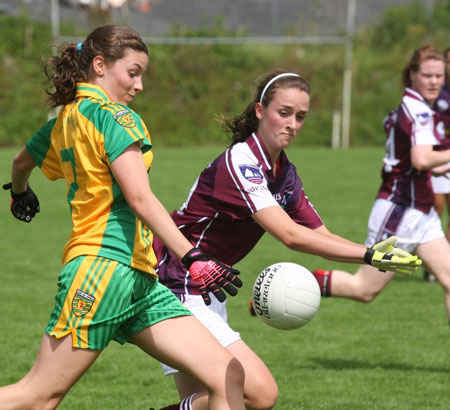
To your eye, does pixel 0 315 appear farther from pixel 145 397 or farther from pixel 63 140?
pixel 63 140

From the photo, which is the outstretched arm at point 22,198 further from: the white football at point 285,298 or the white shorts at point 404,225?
the white shorts at point 404,225

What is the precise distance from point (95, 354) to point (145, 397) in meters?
1.98

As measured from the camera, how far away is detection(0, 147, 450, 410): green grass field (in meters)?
5.40

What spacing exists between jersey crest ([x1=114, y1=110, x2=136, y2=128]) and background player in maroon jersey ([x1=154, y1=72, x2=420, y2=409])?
2.62ft

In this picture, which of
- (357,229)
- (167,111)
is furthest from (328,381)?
(167,111)

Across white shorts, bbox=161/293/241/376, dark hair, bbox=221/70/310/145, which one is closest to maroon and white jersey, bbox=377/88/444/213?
dark hair, bbox=221/70/310/145

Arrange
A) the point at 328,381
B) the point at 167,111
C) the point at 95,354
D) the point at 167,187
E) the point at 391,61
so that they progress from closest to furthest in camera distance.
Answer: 1. the point at 95,354
2. the point at 328,381
3. the point at 167,187
4. the point at 167,111
5. the point at 391,61

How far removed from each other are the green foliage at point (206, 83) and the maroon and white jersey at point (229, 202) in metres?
21.8

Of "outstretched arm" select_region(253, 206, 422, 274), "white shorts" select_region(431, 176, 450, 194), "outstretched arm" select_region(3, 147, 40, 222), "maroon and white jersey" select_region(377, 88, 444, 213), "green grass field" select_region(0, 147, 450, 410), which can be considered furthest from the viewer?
"white shorts" select_region(431, 176, 450, 194)

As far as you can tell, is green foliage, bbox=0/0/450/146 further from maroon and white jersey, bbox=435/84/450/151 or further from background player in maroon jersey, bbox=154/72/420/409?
background player in maroon jersey, bbox=154/72/420/409

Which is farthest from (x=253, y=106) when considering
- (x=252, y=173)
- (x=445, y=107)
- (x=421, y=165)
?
(x=445, y=107)

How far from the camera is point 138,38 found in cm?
365

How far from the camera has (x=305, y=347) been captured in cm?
669

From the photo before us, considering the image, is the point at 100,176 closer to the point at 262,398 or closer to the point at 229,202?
the point at 229,202
